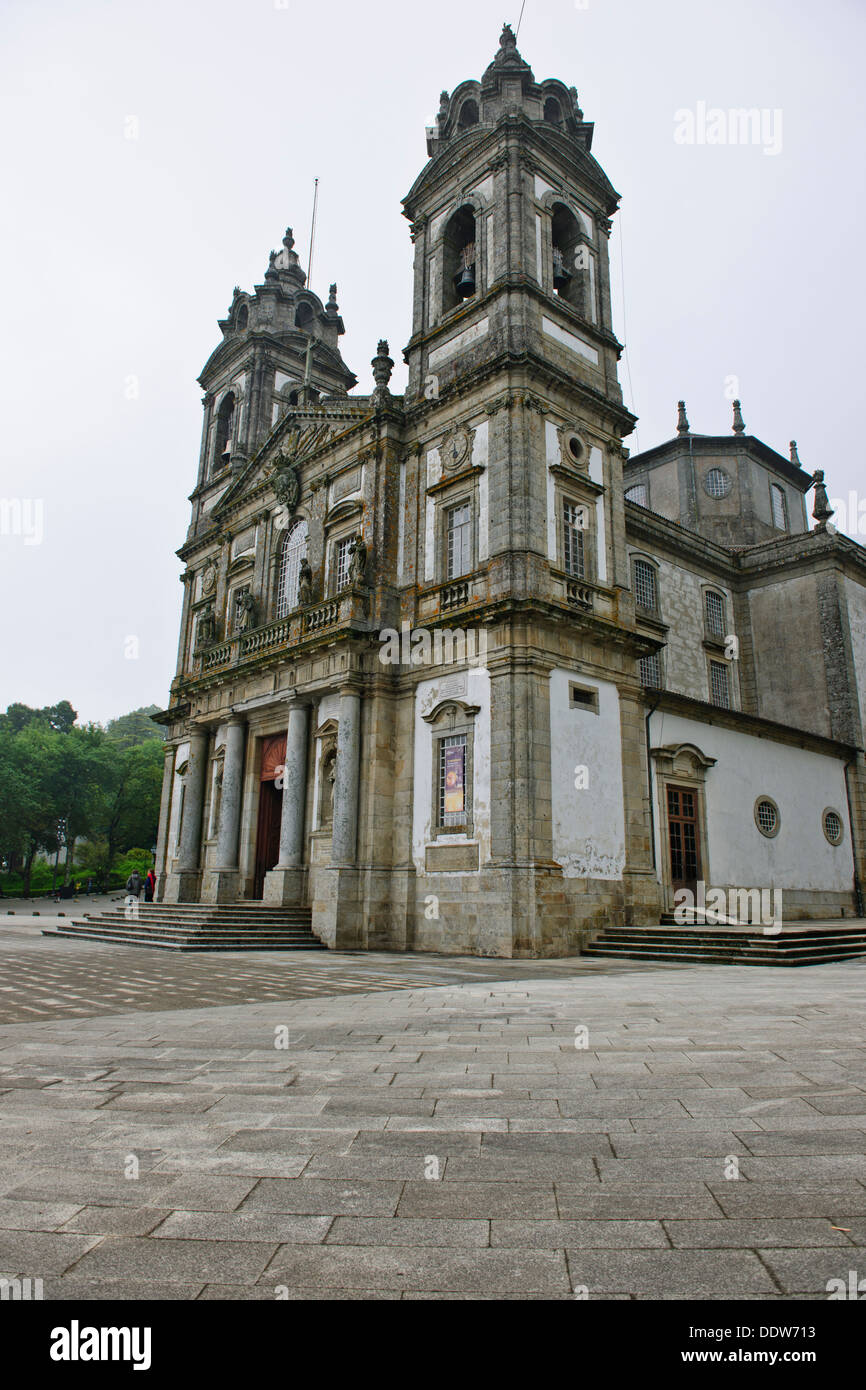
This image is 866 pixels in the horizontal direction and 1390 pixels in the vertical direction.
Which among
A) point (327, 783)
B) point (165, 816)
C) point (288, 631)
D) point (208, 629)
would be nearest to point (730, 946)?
point (327, 783)

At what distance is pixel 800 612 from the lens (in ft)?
100

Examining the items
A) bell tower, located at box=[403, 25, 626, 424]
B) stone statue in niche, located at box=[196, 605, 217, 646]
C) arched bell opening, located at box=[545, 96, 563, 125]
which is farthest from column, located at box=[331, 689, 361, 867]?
arched bell opening, located at box=[545, 96, 563, 125]

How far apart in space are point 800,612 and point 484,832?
60.3 ft

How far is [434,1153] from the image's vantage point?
148 inches

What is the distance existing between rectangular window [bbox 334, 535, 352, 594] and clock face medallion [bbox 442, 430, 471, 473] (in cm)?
383

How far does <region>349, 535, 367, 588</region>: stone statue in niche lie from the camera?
71.0ft

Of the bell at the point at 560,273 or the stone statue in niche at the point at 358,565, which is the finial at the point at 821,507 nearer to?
the bell at the point at 560,273

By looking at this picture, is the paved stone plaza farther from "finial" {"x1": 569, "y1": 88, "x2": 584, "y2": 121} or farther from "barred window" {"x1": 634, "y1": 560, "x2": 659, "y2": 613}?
"finial" {"x1": 569, "y1": 88, "x2": 584, "y2": 121}

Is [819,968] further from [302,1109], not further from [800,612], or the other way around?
[800,612]

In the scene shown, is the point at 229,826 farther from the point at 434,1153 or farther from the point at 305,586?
the point at 434,1153

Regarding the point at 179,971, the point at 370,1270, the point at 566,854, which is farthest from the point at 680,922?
the point at 370,1270

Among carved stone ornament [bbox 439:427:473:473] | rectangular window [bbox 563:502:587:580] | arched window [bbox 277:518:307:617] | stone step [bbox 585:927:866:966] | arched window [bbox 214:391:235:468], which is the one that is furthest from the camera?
arched window [bbox 214:391:235:468]

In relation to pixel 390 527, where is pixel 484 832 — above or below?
below

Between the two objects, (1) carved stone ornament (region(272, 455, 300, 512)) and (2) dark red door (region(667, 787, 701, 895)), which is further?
(1) carved stone ornament (region(272, 455, 300, 512))
